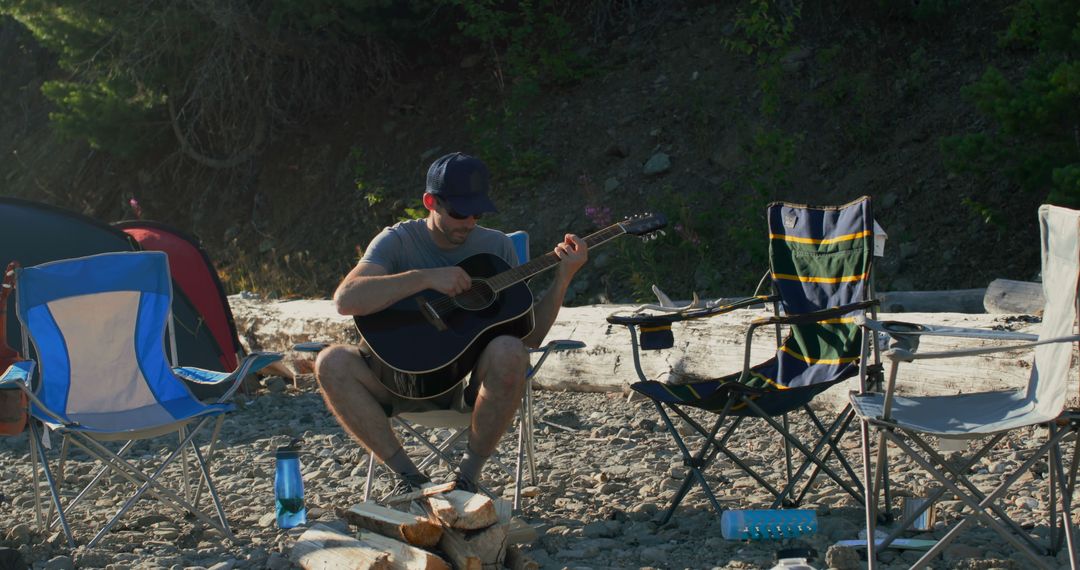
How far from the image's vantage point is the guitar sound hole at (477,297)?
3893 millimetres

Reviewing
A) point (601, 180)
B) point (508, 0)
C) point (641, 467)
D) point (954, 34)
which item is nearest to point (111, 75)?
point (508, 0)

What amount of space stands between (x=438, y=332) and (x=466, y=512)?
0.82 meters

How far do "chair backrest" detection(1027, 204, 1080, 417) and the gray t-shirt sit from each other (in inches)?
67.3

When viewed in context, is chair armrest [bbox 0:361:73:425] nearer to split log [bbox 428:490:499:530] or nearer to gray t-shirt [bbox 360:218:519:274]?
gray t-shirt [bbox 360:218:519:274]

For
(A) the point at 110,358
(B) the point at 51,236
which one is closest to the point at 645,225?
(A) the point at 110,358

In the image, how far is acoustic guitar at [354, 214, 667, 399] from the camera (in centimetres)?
379

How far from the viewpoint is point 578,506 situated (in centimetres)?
404

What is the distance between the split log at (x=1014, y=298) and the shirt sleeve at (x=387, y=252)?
2715 millimetres

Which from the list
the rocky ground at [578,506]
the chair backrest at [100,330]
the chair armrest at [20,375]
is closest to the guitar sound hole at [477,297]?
the rocky ground at [578,506]

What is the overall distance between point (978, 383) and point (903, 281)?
9.90ft

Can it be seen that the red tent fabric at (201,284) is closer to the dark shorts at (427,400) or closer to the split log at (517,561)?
the dark shorts at (427,400)

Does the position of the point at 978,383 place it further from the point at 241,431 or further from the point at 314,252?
the point at 314,252

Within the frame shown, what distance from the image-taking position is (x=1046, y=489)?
3.83 meters

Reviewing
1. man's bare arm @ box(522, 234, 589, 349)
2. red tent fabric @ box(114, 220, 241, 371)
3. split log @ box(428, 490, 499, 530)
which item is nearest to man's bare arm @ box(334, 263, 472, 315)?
man's bare arm @ box(522, 234, 589, 349)
